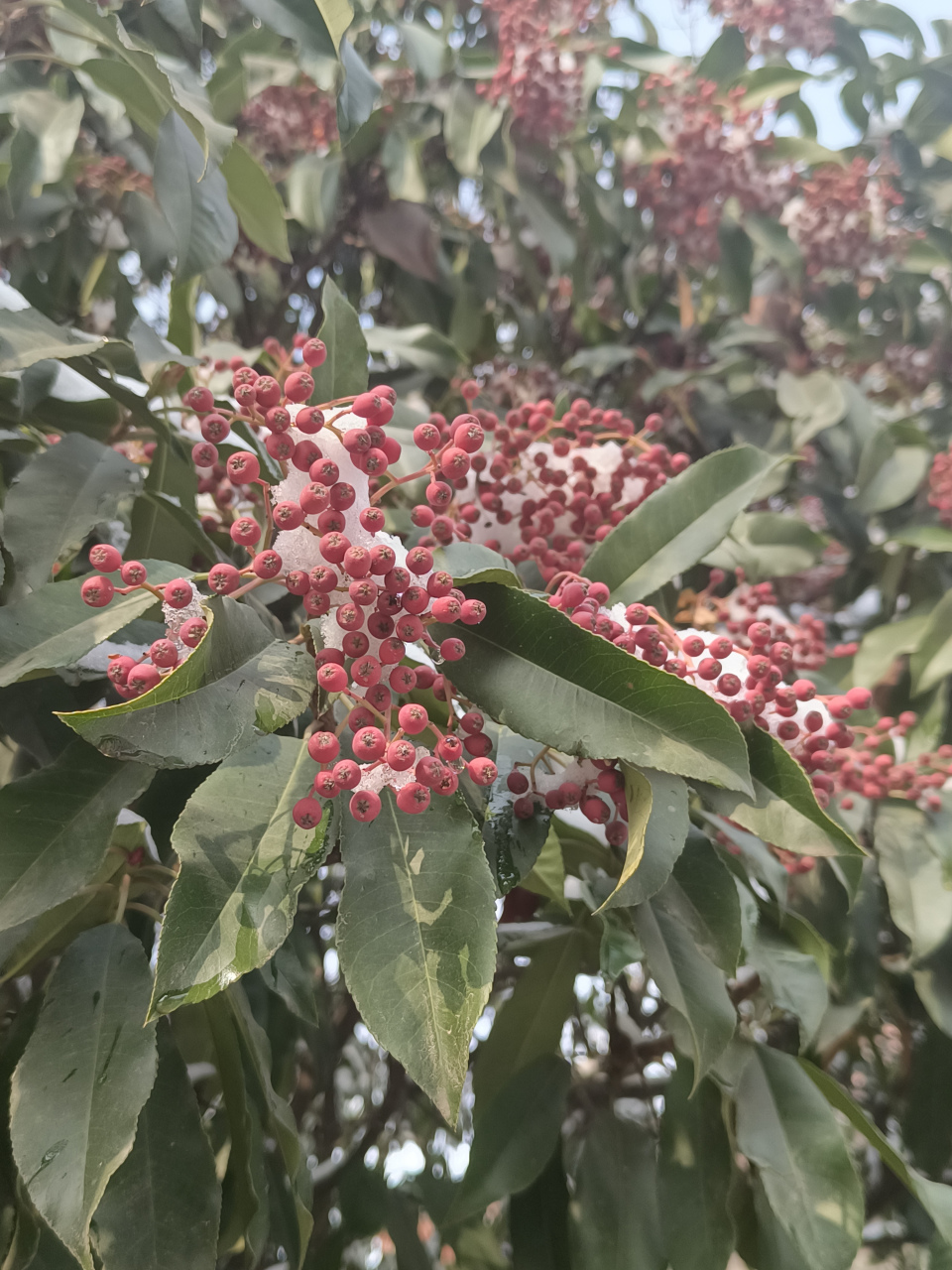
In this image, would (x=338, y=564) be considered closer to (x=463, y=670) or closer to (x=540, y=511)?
(x=463, y=670)

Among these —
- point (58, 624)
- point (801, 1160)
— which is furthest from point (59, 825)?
point (801, 1160)

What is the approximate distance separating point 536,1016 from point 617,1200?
0.61 feet

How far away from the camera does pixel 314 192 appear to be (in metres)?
1.36

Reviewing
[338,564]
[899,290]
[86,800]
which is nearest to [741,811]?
[338,564]

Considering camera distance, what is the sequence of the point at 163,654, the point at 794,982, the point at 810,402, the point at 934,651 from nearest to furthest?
the point at 163,654, the point at 794,982, the point at 934,651, the point at 810,402

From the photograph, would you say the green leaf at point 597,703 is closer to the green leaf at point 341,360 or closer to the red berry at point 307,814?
the red berry at point 307,814

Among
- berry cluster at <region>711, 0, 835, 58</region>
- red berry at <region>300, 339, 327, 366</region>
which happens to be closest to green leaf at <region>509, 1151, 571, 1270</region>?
red berry at <region>300, 339, 327, 366</region>

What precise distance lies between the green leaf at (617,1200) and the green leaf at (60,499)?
0.79 m

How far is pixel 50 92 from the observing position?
1083mm

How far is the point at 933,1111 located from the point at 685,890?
2.53ft

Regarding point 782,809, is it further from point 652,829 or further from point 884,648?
point 884,648

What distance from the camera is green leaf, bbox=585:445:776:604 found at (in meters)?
0.71

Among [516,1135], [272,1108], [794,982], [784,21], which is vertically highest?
[784,21]

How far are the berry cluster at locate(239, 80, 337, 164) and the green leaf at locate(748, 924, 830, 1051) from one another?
4.86ft
